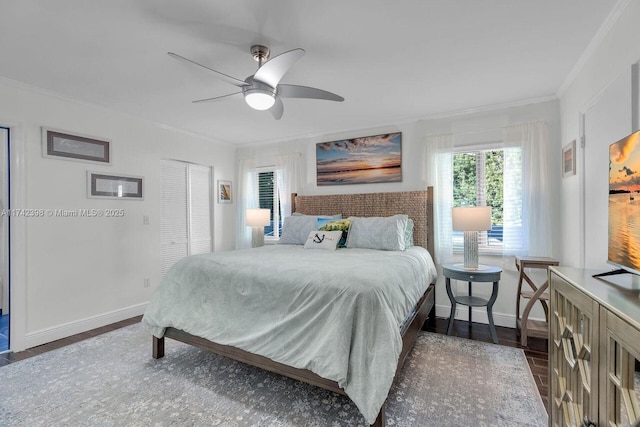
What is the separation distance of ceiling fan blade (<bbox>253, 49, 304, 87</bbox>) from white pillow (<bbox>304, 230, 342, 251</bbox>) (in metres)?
1.76

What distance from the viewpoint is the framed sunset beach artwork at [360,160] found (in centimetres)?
399

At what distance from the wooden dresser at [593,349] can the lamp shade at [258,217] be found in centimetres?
357

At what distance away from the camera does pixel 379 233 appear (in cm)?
332

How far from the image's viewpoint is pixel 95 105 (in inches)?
132

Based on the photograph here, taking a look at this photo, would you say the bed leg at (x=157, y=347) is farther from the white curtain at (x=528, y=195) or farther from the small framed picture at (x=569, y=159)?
the small framed picture at (x=569, y=159)

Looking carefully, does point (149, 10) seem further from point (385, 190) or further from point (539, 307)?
point (539, 307)

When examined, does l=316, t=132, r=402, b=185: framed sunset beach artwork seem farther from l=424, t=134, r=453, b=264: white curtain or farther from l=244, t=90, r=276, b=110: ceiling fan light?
l=244, t=90, r=276, b=110: ceiling fan light

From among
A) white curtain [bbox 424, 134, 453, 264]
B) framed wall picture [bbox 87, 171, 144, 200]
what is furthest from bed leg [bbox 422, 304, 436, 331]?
framed wall picture [bbox 87, 171, 144, 200]

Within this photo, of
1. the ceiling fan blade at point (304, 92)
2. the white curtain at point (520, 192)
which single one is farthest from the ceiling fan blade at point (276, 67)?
the white curtain at point (520, 192)

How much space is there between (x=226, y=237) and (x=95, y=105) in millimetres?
2569

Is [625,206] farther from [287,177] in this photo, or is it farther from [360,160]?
[287,177]

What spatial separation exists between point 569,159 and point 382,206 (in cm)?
194

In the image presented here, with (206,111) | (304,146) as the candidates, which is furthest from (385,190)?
(206,111)

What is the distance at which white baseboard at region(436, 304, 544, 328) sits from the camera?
11.0 feet
